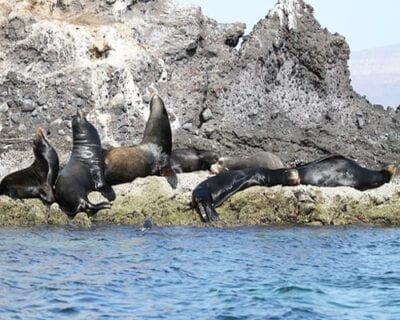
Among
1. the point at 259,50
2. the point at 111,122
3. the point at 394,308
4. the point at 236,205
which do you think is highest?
the point at 259,50

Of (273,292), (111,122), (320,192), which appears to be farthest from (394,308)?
(111,122)

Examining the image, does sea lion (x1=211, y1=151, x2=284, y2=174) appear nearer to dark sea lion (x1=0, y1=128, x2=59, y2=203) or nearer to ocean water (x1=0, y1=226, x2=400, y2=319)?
dark sea lion (x1=0, y1=128, x2=59, y2=203)

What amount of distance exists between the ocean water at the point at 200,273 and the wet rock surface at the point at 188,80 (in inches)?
184

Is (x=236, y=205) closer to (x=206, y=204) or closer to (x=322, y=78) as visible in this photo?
(x=206, y=204)

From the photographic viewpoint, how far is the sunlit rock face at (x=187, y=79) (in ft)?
64.7

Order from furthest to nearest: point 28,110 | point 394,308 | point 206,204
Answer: point 28,110
point 206,204
point 394,308

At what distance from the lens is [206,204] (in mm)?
15375

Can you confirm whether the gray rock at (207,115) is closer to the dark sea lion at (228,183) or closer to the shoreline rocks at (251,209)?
the dark sea lion at (228,183)

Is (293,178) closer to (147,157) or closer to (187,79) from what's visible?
(147,157)

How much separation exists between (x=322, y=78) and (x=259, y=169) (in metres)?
5.39

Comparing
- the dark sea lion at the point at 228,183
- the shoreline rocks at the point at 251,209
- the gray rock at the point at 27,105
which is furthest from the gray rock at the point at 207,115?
the shoreline rocks at the point at 251,209

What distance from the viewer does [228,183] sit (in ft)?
51.7

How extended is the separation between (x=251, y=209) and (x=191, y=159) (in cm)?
269

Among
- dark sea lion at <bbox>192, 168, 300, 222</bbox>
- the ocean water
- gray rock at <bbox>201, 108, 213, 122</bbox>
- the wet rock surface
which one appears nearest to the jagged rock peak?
the wet rock surface
